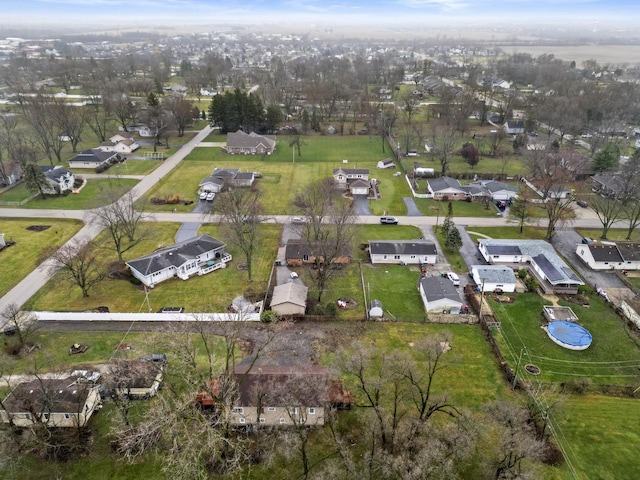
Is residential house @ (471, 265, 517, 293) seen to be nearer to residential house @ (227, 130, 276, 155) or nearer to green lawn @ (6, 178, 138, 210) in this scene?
green lawn @ (6, 178, 138, 210)

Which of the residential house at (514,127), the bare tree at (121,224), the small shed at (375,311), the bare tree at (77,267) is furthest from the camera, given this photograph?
the residential house at (514,127)

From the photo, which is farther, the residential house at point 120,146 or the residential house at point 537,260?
the residential house at point 120,146

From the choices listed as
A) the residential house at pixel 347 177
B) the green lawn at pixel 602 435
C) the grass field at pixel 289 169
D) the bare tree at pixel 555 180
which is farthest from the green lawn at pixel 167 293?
the bare tree at pixel 555 180

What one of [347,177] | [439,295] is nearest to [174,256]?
[439,295]

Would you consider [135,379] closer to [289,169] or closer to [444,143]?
[289,169]

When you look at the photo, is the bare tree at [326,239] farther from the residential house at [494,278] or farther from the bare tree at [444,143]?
the bare tree at [444,143]

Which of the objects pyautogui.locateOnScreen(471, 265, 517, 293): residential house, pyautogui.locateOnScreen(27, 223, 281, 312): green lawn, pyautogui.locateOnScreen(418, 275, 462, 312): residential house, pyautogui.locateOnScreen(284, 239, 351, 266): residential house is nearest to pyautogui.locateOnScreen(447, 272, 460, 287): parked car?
pyautogui.locateOnScreen(471, 265, 517, 293): residential house

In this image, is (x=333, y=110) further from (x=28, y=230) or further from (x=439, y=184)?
(x=28, y=230)
